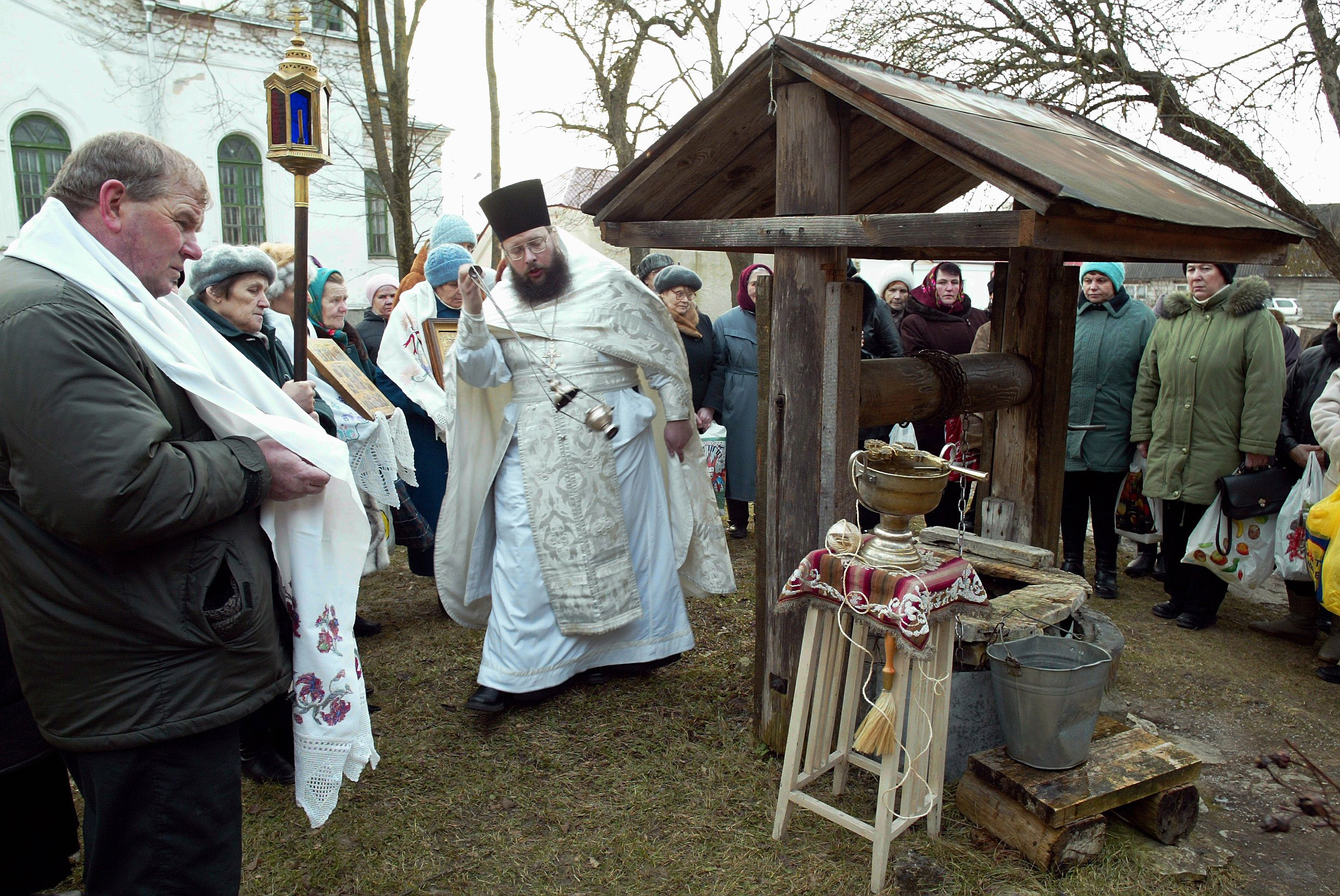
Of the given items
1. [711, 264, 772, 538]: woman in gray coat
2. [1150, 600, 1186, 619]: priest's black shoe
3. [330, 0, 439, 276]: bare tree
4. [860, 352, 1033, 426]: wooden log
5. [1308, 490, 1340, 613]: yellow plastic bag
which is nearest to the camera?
[860, 352, 1033, 426]: wooden log

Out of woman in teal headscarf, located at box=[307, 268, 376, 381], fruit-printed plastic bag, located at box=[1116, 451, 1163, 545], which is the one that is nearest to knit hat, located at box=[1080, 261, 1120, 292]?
fruit-printed plastic bag, located at box=[1116, 451, 1163, 545]

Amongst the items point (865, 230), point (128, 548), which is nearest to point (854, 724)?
point (865, 230)

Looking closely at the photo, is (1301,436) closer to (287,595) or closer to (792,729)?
(792,729)

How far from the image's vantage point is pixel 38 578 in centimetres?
170

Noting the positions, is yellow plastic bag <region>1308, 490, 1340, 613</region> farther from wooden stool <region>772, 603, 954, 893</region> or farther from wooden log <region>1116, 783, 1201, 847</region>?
wooden stool <region>772, 603, 954, 893</region>

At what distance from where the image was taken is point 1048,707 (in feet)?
8.71

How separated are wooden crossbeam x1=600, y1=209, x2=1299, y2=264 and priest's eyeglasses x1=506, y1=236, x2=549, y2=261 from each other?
1.17 ft

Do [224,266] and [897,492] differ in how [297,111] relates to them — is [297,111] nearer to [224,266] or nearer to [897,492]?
[224,266]

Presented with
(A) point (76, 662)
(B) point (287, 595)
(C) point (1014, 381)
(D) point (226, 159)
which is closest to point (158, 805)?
(A) point (76, 662)

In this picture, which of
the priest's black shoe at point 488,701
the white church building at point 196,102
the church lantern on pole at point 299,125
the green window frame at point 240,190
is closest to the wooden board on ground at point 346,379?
the priest's black shoe at point 488,701

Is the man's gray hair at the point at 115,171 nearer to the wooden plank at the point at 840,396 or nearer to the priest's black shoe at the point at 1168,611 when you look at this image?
the wooden plank at the point at 840,396

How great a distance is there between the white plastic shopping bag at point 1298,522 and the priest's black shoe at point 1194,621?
45 centimetres

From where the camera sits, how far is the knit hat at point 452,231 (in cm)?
515

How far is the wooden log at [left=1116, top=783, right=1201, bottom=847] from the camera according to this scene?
2.75 m
